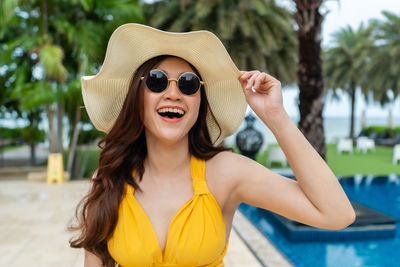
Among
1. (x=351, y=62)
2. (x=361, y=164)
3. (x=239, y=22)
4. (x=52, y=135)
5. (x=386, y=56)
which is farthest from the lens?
(x=351, y=62)

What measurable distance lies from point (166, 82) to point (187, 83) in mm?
83

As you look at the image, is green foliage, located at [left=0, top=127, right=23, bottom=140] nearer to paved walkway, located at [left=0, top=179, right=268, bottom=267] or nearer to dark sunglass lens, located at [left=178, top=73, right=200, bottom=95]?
paved walkway, located at [left=0, top=179, right=268, bottom=267]

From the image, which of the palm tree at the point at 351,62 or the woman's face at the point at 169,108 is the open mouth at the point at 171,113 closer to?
the woman's face at the point at 169,108

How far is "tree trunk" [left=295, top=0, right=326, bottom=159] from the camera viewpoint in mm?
5148

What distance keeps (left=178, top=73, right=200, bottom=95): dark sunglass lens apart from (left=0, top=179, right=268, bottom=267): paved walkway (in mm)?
1773

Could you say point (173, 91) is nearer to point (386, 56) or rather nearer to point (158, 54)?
point (158, 54)

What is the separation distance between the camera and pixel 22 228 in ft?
16.5

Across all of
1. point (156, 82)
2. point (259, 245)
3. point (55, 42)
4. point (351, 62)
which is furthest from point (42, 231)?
point (351, 62)

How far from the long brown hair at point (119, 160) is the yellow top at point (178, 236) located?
0.07 meters

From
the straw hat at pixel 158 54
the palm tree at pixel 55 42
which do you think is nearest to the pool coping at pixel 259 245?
the straw hat at pixel 158 54

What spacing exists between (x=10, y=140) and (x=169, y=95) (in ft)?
51.1

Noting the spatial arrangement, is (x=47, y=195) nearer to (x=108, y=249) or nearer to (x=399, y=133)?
(x=108, y=249)

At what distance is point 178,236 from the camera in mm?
1287

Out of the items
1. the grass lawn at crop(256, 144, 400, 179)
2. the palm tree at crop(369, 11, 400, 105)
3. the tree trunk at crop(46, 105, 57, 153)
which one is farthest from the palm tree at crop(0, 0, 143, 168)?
the palm tree at crop(369, 11, 400, 105)
